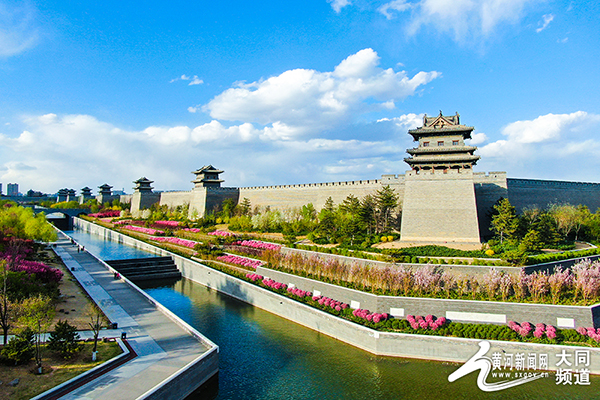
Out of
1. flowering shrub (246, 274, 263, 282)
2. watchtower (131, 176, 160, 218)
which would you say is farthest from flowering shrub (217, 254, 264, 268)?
watchtower (131, 176, 160, 218)

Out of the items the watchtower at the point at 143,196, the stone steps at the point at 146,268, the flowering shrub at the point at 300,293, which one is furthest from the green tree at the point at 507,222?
the watchtower at the point at 143,196

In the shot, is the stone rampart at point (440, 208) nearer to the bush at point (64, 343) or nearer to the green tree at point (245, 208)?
the bush at point (64, 343)

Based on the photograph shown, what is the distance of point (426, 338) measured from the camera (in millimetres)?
11141

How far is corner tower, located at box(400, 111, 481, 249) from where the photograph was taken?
20.5 metres

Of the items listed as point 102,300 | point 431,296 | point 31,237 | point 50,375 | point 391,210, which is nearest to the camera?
point 50,375

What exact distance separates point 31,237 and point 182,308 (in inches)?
626

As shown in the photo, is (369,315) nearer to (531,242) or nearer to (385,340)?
(385,340)

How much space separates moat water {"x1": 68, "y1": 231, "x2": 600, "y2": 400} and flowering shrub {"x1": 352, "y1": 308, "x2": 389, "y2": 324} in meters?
1.17

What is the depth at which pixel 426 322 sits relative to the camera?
11859 millimetres

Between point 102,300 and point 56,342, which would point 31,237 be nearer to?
point 102,300

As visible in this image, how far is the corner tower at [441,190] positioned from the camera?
67.2ft

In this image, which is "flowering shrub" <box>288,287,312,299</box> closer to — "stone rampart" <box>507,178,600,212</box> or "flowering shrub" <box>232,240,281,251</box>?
"flowering shrub" <box>232,240,281,251</box>

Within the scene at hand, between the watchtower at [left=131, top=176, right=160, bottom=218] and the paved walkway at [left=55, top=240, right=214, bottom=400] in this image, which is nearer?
the paved walkway at [left=55, top=240, right=214, bottom=400]

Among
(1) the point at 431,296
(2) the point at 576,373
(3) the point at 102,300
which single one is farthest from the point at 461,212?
(3) the point at 102,300
